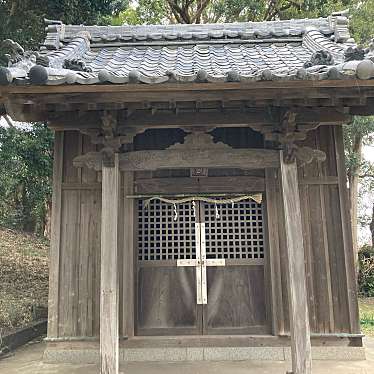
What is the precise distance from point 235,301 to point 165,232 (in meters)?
1.48

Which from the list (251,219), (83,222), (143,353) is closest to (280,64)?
(251,219)

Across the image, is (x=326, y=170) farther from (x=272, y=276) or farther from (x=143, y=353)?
(x=143, y=353)

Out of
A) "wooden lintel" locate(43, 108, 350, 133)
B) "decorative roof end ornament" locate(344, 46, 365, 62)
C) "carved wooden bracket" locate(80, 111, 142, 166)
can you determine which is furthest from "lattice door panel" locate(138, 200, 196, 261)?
"decorative roof end ornament" locate(344, 46, 365, 62)

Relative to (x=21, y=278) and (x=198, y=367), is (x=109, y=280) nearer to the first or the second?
(x=198, y=367)

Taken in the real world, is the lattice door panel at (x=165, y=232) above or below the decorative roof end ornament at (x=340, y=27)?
below

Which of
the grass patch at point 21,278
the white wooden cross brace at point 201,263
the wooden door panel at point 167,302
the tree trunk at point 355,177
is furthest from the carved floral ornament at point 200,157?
the tree trunk at point 355,177

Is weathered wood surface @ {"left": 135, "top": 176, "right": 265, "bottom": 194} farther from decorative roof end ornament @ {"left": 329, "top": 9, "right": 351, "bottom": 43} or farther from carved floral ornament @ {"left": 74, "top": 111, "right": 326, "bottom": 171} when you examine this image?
decorative roof end ornament @ {"left": 329, "top": 9, "right": 351, "bottom": 43}

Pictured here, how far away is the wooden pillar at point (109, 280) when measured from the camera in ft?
14.3

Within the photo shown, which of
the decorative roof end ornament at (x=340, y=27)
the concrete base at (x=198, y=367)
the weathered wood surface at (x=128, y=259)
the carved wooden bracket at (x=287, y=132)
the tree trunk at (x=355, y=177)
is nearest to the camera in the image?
the carved wooden bracket at (x=287, y=132)

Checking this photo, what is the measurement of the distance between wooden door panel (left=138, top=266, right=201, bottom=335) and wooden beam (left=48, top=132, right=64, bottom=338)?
4.08 feet

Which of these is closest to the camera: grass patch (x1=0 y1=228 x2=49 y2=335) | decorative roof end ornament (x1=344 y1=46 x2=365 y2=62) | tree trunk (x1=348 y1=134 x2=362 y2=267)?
decorative roof end ornament (x1=344 y1=46 x2=365 y2=62)

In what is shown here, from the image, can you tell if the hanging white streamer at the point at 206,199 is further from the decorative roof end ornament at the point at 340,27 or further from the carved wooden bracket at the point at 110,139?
the decorative roof end ornament at the point at 340,27

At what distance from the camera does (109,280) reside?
4.51m

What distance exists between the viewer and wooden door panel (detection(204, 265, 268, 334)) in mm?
6000
